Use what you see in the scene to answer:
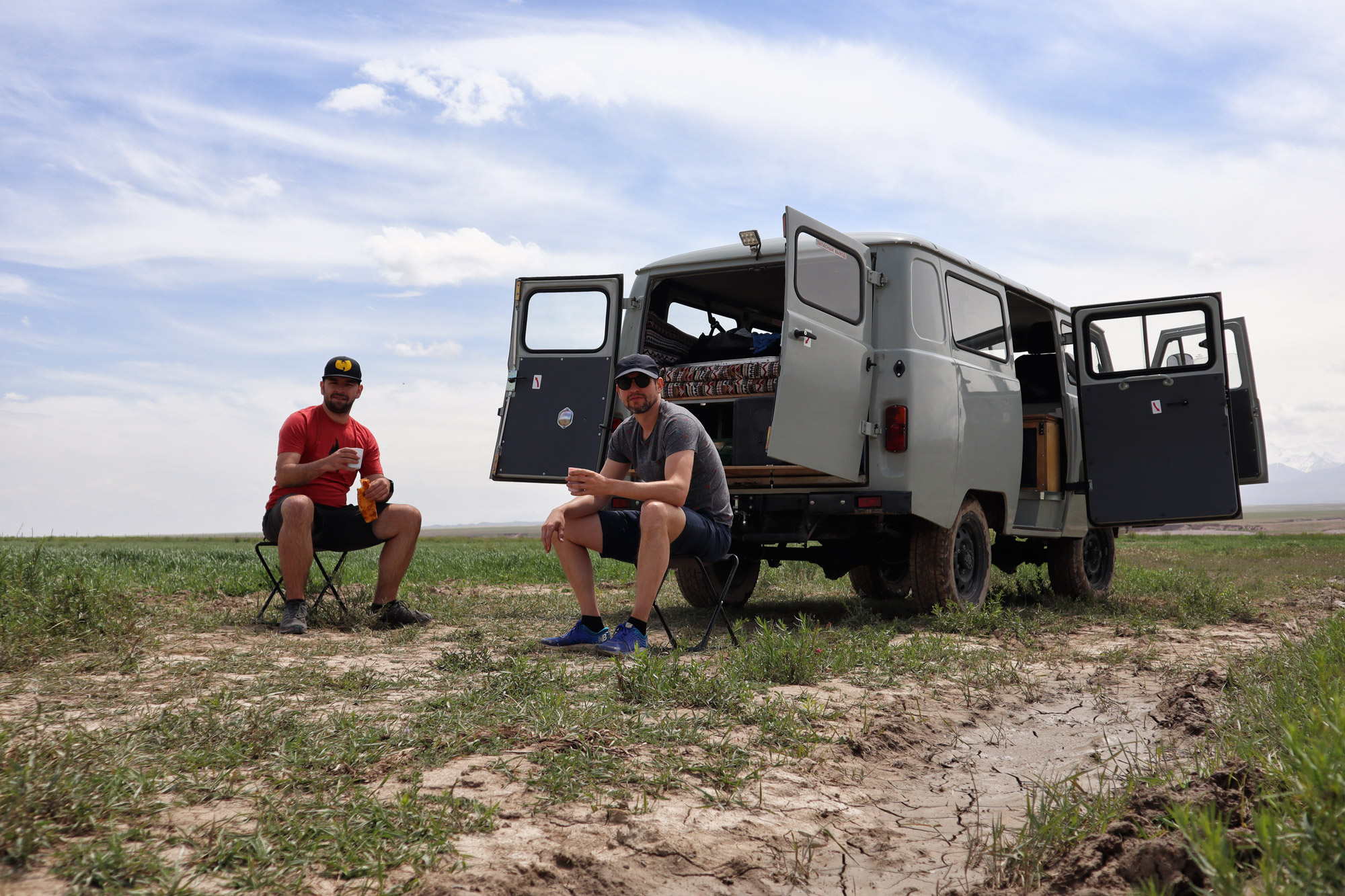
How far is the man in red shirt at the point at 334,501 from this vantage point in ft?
18.9

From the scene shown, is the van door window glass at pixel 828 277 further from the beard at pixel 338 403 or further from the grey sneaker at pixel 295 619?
the grey sneaker at pixel 295 619

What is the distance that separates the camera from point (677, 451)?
495 cm

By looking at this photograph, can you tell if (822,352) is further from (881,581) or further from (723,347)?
(881,581)

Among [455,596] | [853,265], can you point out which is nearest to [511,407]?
[455,596]

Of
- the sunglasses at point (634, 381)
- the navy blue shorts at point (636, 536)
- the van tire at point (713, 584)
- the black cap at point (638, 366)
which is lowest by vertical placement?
the van tire at point (713, 584)

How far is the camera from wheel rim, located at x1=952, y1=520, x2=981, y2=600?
6.84 m

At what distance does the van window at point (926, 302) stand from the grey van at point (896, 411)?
0.05 feet

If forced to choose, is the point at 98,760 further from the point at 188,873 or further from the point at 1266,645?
the point at 1266,645

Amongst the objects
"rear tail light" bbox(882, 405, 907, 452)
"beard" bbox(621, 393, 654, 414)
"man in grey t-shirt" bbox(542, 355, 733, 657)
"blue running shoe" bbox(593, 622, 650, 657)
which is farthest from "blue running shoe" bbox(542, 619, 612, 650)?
"rear tail light" bbox(882, 405, 907, 452)

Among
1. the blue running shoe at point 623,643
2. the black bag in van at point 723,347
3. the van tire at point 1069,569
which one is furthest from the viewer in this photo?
the van tire at point 1069,569

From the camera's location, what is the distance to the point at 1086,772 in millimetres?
3133

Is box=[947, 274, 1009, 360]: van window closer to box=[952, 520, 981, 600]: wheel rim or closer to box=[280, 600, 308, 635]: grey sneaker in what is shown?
box=[952, 520, 981, 600]: wheel rim

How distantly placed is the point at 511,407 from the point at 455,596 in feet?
6.44

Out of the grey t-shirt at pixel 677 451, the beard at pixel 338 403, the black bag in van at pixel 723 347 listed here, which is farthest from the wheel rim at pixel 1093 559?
the beard at pixel 338 403
